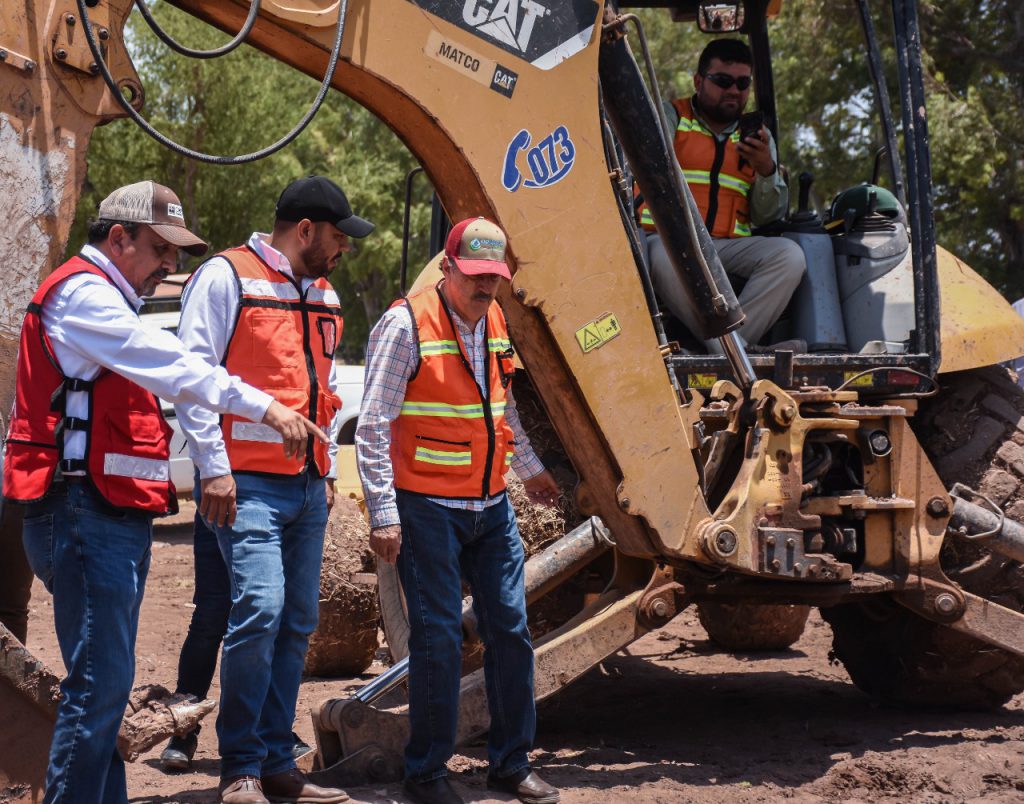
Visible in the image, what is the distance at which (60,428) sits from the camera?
3.98m

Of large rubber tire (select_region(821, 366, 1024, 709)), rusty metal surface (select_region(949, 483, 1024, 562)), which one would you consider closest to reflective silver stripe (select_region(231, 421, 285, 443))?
rusty metal surface (select_region(949, 483, 1024, 562))

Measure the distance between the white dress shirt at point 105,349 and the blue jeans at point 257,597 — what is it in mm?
624

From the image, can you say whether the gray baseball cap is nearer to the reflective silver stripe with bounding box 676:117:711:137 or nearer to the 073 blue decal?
the 073 blue decal

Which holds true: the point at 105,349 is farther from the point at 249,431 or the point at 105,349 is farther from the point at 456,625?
the point at 456,625

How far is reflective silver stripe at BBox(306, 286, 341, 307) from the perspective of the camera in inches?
190

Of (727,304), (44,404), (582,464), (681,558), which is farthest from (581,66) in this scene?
(44,404)

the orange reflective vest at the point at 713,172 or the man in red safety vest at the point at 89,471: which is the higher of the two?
the orange reflective vest at the point at 713,172

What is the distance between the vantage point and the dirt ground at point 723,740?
17.4 ft

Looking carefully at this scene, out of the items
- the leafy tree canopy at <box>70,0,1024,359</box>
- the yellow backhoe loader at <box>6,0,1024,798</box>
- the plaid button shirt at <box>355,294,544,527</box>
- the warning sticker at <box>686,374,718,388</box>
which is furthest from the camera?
the leafy tree canopy at <box>70,0,1024,359</box>

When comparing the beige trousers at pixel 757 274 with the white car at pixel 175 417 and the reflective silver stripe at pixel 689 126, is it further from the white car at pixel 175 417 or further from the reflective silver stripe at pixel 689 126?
the white car at pixel 175 417

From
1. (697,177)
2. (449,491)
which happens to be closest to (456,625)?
(449,491)

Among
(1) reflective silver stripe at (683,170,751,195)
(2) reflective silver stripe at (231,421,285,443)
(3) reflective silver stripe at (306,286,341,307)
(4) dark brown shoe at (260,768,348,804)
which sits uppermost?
(1) reflective silver stripe at (683,170,751,195)

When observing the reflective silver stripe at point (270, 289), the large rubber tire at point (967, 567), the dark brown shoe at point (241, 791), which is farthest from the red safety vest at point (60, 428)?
the large rubber tire at point (967, 567)

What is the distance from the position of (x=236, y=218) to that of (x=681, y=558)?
14791mm
